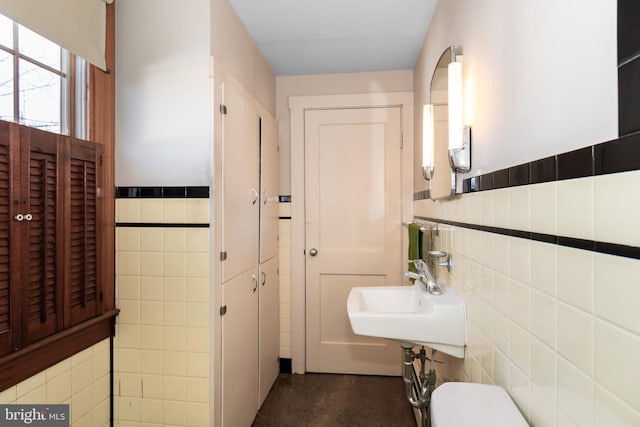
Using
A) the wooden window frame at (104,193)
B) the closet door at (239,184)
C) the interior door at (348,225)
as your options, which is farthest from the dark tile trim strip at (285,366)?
the wooden window frame at (104,193)

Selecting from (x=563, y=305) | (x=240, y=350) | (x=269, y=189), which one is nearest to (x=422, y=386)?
(x=240, y=350)

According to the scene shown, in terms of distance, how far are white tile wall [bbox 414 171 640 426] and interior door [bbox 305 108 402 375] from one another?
5.18ft

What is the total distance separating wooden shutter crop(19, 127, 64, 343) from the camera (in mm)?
1253

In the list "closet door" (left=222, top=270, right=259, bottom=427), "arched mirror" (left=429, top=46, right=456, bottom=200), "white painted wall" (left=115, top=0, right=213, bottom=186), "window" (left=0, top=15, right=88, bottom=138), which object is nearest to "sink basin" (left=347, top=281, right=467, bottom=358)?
"arched mirror" (left=429, top=46, right=456, bottom=200)

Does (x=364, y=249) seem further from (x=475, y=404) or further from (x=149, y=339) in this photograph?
(x=475, y=404)

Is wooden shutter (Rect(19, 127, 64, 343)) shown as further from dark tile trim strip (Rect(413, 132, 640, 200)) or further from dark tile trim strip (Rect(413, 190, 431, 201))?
dark tile trim strip (Rect(413, 190, 431, 201))

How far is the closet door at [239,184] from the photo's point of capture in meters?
1.71

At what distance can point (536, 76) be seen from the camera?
86 cm

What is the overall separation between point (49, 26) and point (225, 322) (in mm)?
1396

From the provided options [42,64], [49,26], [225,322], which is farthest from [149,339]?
[49,26]

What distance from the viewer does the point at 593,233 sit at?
2.07ft

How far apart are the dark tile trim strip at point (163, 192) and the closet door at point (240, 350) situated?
0.46 meters

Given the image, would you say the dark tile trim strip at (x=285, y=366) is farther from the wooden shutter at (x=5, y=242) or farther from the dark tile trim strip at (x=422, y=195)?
the wooden shutter at (x=5, y=242)

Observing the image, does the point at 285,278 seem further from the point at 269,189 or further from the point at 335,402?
the point at 335,402
